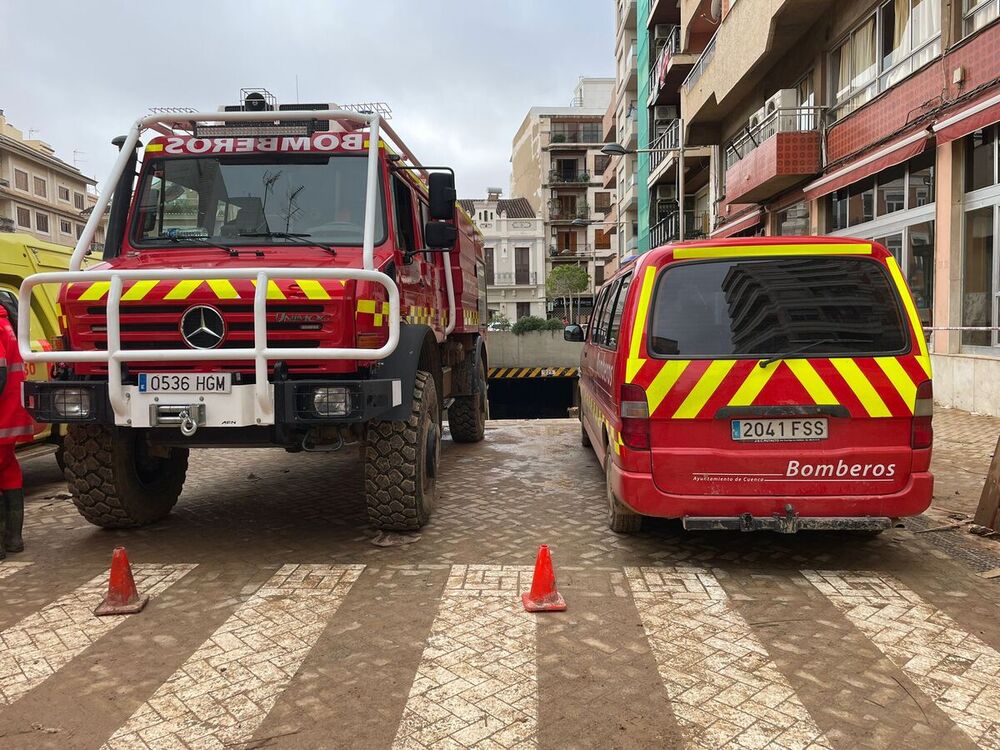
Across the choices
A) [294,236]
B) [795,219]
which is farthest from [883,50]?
[294,236]

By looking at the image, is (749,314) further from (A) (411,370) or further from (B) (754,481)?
(A) (411,370)

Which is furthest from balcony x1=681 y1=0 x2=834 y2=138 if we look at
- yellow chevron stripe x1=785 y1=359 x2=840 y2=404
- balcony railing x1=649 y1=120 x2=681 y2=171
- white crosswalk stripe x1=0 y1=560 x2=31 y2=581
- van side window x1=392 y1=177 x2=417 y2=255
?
white crosswalk stripe x1=0 y1=560 x2=31 y2=581

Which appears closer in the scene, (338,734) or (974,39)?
(338,734)

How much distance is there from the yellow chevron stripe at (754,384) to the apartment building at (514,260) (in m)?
53.5

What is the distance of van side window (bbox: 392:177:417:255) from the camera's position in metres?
5.54

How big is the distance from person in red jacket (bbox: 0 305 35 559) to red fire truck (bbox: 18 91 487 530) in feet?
1.04

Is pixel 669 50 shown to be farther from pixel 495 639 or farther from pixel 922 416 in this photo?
pixel 495 639

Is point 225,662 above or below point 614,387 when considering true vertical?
below

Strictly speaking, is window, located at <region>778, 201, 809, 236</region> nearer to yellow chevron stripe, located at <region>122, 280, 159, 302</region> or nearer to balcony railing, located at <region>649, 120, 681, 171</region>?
balcony railing, located at <region>649, 120, 681, 171</region>

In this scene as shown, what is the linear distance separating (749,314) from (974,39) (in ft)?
30.6

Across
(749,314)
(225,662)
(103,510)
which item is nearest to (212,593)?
(225,662)

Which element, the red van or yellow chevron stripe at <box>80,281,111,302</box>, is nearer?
the red van

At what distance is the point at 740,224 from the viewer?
2138cm

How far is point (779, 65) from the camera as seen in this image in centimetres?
1861
